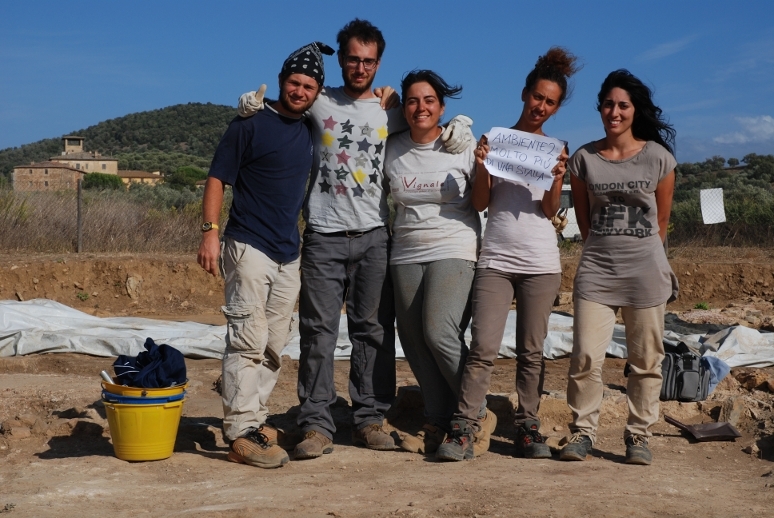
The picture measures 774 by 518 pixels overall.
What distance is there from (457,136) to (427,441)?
1713 millimetres

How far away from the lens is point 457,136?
448cm

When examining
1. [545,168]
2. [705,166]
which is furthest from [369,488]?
[705,166]

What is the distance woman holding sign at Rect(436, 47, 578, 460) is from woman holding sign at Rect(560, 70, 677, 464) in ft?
0.66

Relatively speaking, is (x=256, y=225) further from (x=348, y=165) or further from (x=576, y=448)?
(x=576, y=448)

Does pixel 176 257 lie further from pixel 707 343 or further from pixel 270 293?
pixel 270 293

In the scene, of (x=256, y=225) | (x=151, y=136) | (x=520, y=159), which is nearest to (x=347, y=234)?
(x=256, y=225)

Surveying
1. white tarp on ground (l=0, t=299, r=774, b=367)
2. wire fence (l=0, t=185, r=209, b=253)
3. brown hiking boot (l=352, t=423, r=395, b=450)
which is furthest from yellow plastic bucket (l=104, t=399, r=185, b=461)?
wire fence (l=0, t=185, r=209, b=253)

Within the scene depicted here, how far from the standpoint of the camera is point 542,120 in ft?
14.9

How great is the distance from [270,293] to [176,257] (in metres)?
9.94

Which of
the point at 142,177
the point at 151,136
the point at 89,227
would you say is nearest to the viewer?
the point at 89,227

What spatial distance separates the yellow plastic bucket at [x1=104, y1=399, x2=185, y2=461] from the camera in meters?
4.53

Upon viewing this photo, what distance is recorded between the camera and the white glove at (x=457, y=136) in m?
4.49

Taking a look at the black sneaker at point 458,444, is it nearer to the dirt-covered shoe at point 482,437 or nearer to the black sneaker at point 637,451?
the dirt-covered shoe at point 482,437

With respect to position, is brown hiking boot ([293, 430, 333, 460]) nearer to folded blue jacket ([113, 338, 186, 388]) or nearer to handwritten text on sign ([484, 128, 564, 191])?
folded blue jacket ([113, 338, 186, 388])
